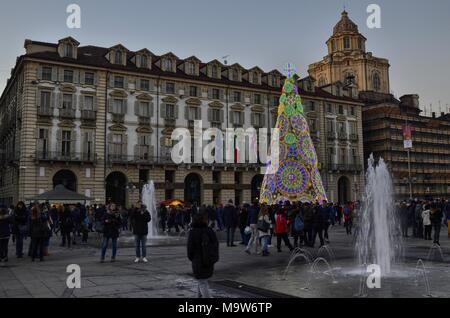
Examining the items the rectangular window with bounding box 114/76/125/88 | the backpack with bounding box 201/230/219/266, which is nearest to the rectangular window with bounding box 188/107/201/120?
the rectangular window with bounding box 114/76/125/88

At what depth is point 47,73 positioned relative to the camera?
3978 cm

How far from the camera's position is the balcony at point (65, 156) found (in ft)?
127

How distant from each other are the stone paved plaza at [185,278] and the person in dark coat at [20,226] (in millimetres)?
535

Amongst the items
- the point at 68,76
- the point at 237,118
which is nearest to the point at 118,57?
the point at 68,76

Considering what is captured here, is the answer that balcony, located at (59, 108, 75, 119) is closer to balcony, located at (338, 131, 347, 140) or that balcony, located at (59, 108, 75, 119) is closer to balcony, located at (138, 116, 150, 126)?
balcony, located at (138, 116, 150, 126)

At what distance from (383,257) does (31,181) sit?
33.3m

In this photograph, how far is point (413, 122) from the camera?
65938 millimetres

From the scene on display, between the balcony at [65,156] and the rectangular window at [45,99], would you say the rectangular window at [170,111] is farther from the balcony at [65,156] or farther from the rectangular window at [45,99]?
the rectangular window at [45,99]

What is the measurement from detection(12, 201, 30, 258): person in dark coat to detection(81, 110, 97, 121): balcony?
2705cm

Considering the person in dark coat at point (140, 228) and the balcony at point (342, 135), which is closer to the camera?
the person in dark coat at point (140, 228)

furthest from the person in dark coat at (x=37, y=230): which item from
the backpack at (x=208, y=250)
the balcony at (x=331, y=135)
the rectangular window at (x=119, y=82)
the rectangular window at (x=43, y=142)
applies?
the balcony at (x=331, y=135)

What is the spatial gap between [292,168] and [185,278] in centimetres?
1782
